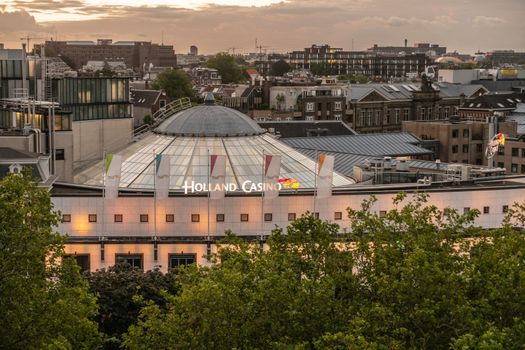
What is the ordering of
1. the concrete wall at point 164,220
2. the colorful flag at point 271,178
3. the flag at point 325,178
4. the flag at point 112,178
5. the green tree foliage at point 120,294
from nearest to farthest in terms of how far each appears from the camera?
the green tree foliage at point 120,294 < the flag at point 112,178 < the flag at point 325,178 < the colorful flag at point 271,178 < the concrete wall at point 164,220

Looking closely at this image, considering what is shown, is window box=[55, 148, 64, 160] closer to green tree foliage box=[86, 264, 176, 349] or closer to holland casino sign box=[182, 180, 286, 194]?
holland casino sign box=[182, 180, 286, 194]

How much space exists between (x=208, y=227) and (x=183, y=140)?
530 inches

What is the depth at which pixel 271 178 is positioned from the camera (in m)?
72.6

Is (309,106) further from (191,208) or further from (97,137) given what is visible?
(191,208)

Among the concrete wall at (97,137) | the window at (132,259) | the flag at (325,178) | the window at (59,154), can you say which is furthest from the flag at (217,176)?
the concrete wall at (97,137)

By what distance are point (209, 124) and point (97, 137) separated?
27797 millimetres

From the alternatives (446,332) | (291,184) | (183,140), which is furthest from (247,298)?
(183,140)

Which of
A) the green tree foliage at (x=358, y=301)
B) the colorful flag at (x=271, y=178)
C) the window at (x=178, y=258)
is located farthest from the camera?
the window at (x=178, y=258)

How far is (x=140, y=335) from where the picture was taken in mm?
46438

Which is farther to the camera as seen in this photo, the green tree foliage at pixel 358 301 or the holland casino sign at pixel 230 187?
the holland casino sign at pixel 230 187

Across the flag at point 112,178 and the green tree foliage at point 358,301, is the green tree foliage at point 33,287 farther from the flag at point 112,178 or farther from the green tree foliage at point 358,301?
the flag at point 112,178

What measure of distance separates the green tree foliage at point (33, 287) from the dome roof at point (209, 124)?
3753cm

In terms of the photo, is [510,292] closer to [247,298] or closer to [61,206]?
[247,298]

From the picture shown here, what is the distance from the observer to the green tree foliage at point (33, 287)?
43.4 m
